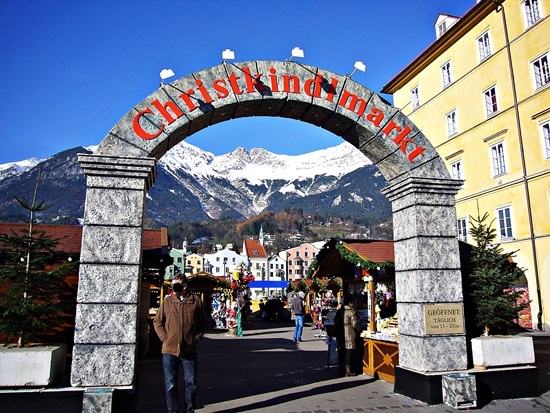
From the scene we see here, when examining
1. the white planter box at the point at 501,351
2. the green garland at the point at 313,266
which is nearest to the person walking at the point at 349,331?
the white planter box at the point at 501,351

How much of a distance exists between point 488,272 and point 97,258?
6.37m

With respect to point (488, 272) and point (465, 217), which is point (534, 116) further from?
point (488, 272)

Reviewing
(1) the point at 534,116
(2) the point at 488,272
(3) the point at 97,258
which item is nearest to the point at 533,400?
(2) the point at 488,272

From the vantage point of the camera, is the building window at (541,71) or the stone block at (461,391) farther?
the building window at (541,71)

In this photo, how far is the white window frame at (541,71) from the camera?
18.7 m

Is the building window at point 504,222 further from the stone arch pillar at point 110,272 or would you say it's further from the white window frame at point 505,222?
the stone arch pillar at point 110,272

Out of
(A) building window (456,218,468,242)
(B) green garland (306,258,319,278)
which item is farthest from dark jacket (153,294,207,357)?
(A) building window (456,218,468,242)

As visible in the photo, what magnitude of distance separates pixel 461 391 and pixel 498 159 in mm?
17566

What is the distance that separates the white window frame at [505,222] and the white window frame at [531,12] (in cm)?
815

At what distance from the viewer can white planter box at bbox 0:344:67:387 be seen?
5492mm

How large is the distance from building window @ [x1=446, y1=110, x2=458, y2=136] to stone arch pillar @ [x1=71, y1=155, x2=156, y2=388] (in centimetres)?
2155

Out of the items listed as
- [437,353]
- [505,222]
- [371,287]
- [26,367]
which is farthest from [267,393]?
[505,222]

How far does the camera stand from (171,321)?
19.4 ft

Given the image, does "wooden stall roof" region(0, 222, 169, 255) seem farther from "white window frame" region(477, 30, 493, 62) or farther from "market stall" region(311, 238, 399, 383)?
"white window frame" region(477, 30, 493, 62)
